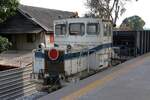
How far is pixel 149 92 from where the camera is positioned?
7.85 meters

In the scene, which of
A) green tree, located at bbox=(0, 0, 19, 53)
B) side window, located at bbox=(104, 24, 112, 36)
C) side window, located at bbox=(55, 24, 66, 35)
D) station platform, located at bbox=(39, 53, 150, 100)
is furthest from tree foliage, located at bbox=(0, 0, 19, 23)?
station platform, located at bbox=(39, 53, 150, 100)

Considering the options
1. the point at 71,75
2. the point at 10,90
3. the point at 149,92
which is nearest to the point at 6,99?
the point at 10,90

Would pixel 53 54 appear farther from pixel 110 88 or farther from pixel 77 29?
pixel 110 88

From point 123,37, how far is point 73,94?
12.5 m

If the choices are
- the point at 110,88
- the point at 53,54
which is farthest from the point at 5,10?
the point at 110,88

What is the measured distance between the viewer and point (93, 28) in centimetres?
1177

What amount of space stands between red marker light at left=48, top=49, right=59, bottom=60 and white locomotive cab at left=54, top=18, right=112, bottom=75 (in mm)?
911

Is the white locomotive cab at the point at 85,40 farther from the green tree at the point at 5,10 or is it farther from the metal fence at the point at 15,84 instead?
the green tree at the point at 5,10

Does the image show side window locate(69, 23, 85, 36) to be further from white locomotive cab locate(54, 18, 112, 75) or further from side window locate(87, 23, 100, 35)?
side window locate(87, 23, 100, 35)

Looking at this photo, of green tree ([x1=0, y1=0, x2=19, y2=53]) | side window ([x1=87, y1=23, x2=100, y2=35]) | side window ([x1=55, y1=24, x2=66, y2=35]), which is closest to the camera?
side window ([x1=87, y1=23, x2=100, y2=35])

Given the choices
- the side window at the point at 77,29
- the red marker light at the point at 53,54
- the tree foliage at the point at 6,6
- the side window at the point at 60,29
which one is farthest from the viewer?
the tree foliage at the point at 6,6

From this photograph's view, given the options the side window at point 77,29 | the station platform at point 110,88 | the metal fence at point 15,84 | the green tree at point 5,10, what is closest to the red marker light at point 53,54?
the station platform at point 110,88

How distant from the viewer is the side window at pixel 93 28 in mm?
11672

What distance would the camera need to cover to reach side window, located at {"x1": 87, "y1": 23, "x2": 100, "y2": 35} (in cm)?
1167
